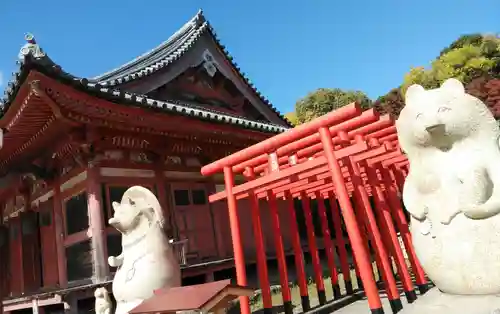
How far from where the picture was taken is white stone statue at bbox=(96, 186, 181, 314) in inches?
177

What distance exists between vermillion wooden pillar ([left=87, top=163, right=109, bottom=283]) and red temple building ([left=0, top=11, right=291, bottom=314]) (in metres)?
0.02

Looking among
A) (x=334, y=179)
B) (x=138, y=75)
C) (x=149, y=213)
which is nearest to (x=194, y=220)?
(x=138, y=75)

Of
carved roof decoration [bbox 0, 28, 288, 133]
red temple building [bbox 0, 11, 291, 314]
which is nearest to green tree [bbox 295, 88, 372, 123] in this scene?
red temple building [bbox 0, 11, 291, 314]

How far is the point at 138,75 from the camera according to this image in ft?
29.1

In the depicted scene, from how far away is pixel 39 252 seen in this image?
945cm

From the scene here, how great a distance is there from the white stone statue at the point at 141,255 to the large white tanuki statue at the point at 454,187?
108 inches

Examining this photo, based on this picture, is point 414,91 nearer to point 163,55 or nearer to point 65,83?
point 65,83

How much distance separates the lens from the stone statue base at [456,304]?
283 centimetres

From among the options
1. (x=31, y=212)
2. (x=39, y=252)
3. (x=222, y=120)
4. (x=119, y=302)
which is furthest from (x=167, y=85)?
(x=119, y=302)

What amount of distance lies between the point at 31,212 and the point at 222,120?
515cm

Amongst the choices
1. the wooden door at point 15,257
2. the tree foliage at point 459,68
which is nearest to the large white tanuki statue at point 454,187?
the wooden door at point 15,257

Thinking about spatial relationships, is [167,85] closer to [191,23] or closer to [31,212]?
[191,23]

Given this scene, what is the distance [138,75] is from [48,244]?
13.5 ft

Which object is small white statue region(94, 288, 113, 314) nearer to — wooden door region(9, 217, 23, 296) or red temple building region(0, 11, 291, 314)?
red temple building region(0, 11, 291, 314)
